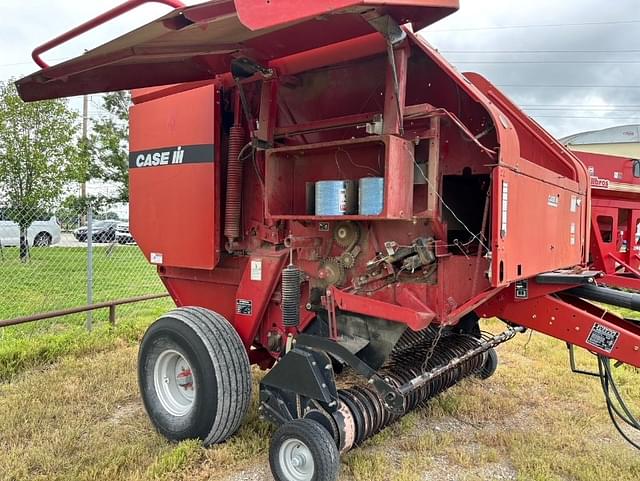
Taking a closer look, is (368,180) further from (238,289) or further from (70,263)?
(70,263)

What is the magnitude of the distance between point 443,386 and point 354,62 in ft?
7.75

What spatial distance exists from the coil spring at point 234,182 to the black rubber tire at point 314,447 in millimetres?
1329

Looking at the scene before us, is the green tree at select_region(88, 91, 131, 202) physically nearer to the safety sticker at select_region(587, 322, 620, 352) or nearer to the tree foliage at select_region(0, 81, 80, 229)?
the tree foliage at select_region(0, 81, 80, 229)

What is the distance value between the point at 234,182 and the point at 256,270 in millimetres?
602

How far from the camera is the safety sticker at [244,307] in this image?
3.48 metres

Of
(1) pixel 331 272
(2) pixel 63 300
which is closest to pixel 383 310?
(1) pixel 331 272

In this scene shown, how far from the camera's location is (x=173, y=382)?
3.50 meters

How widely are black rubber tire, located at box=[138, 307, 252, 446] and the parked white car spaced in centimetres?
802

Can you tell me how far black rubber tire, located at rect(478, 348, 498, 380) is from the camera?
14.8 ft

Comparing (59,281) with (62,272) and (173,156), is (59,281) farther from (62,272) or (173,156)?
(173,156)

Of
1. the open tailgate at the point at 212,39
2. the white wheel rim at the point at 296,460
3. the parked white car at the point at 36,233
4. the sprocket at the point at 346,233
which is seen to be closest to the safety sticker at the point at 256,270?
the sprocket at the point at 346,233

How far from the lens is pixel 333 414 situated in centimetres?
279

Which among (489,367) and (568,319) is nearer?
(568,319)

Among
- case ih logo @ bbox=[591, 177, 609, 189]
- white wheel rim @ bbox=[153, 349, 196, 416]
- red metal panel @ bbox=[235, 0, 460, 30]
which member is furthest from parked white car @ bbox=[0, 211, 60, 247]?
red metal panel @ bbox=[235, 0, 460, 30]
